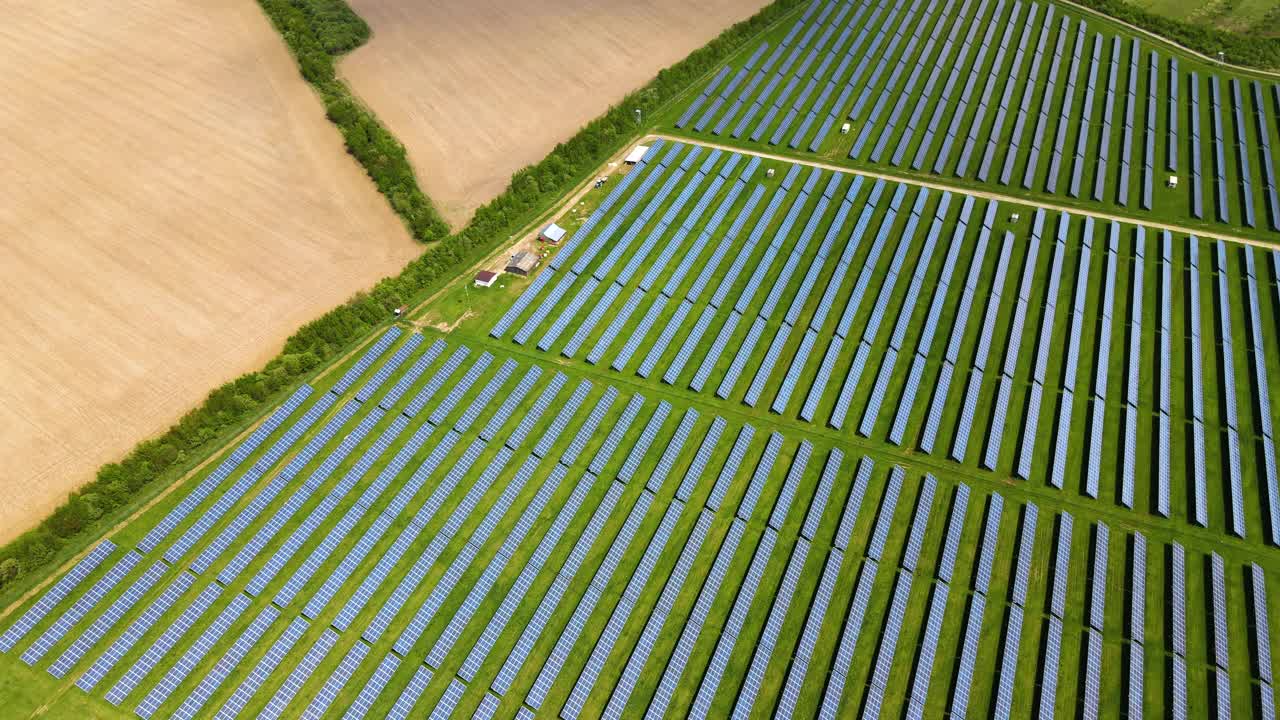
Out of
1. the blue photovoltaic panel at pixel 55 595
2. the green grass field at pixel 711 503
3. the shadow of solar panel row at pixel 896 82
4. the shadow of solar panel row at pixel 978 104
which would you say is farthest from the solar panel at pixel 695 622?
the shadow of solar panel row at pixel 978 104

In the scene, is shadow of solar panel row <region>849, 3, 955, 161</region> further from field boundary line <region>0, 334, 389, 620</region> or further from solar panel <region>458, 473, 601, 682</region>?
field boundary line <region>0, 334, 389, 620</region>

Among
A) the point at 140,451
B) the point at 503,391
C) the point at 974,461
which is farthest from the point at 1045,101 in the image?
the point at 140,451

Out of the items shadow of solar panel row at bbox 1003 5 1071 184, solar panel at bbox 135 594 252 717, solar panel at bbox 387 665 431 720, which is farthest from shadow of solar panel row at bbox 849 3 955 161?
solar panel at bbox 135 594 252 717

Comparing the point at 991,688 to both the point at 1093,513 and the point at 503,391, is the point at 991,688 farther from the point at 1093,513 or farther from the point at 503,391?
the point at 503,391

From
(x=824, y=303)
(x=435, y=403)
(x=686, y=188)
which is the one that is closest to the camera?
(x=435, y=403)

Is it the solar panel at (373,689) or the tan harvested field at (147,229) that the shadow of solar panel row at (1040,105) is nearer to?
the tan harvested field at (147,229)

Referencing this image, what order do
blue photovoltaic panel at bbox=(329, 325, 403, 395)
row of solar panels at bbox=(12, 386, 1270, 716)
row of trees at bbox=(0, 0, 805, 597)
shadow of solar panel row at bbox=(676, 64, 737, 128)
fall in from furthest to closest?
shadow of solar panel row at bbox=(676, 64, 737, 128)
blue photovoltaic panel at bbox=(329, 325, 403, 395)
row of trees at bbox=(0, 0, 805, 597)
row of solar panels at bbox=(12, 386, 1270, 716)
